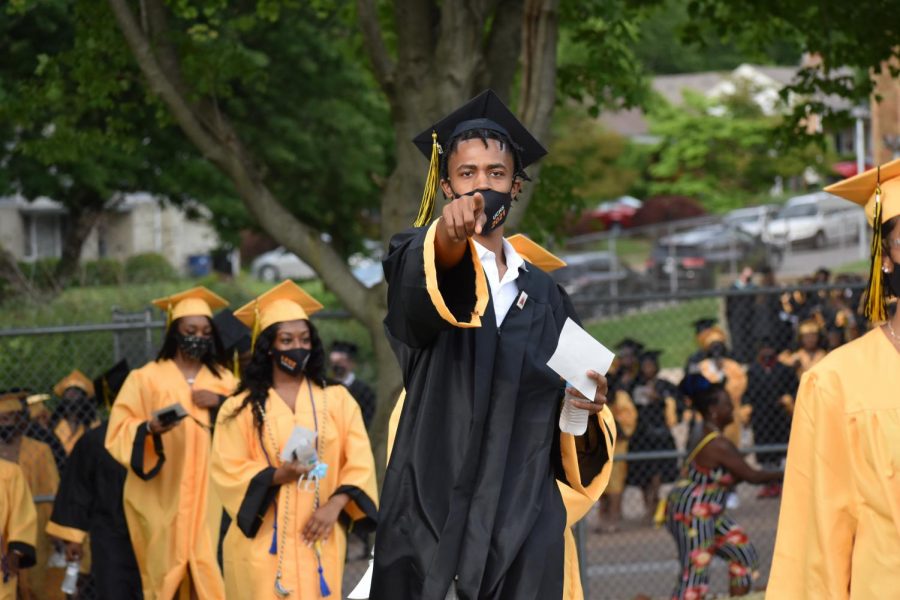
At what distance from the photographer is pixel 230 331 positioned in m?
9.62

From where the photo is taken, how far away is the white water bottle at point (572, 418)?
14.1 feet

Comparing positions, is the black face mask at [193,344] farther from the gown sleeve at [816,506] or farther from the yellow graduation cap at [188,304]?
the gown sleeve at [816,506]

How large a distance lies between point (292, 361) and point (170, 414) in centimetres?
84

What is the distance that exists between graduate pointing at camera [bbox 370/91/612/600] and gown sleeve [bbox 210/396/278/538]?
126 inches

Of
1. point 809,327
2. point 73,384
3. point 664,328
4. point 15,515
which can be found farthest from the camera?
point 664,328

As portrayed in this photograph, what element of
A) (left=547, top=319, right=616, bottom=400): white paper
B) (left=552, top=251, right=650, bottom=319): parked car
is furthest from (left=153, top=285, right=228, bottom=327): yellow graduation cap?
(left=552, top=251, right=650, bottom=319): parked car

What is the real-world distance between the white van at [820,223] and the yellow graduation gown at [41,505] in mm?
27641

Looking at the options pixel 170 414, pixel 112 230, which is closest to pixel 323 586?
pixel 170 414

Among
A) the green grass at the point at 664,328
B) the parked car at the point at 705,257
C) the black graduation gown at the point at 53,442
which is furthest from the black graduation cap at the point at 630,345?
the parked car at the point at 705,257

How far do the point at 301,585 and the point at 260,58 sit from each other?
1155cm

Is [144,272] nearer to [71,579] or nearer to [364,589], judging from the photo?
[71,579]

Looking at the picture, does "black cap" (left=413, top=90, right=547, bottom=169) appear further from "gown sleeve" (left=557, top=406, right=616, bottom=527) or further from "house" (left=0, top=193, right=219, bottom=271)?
"house" (left=0, top=193, right=219, bottom=271)

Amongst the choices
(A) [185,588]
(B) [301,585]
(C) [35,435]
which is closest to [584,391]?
(B) [301,585]

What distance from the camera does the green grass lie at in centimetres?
1661
